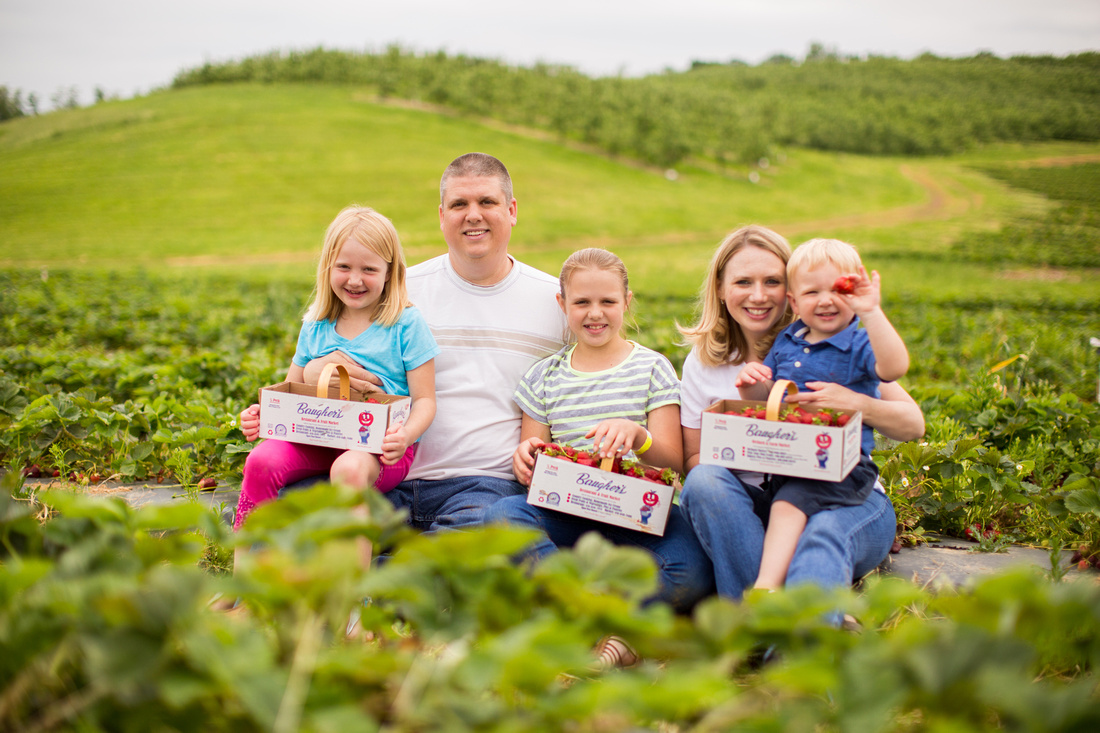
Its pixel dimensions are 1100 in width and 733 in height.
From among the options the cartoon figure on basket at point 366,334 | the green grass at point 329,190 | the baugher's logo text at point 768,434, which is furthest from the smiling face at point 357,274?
the green grass at point 329,190

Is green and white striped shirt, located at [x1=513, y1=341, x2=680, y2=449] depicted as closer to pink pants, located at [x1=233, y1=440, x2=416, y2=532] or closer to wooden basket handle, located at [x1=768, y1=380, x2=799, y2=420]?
wooden basket handle, located at [x1=768, y1=380, x2=799, y2=420]

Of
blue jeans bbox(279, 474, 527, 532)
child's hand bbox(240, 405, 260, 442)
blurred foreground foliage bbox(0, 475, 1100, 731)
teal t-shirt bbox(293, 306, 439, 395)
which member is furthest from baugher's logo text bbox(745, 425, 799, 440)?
child's hand bbox(240, 405, 260, 442)

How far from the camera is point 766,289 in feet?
8.29

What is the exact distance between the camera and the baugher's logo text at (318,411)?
2.41 meters

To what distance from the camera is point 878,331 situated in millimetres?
2150

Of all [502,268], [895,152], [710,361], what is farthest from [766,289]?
[895,152]

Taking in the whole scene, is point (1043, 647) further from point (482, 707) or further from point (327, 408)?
point (327, 408)

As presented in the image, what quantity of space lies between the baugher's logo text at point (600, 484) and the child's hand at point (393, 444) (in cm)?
64

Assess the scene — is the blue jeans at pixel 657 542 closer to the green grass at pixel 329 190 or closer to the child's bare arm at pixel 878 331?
the child's bare arm at pixel 878 331

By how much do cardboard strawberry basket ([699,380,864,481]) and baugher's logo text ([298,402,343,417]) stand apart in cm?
124

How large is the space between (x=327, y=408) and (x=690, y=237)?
86.9 ft

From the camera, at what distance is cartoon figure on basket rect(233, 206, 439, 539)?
257 centimetres

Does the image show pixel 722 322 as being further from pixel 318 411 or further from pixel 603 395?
pixel 318 411

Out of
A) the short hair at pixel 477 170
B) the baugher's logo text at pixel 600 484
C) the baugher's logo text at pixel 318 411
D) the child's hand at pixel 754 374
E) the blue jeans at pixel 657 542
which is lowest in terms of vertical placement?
the blue jeans at pixel 657 542
